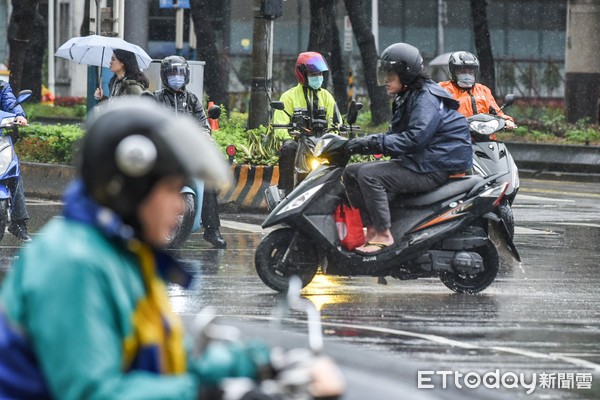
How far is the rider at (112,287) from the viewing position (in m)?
2.01

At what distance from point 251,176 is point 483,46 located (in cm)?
1455

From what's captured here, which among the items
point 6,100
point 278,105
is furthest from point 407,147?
point 6,100

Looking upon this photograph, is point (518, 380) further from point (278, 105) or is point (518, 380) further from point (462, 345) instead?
point (278, 105)

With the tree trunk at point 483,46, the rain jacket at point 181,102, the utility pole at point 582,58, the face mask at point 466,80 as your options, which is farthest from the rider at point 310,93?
the utility pole at point 582,58

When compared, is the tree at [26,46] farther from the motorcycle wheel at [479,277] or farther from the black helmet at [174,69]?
the motorcycle wheel at [479,277]

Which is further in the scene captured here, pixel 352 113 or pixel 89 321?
pixel 352 113

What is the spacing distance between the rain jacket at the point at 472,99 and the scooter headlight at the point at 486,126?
1.48 feet

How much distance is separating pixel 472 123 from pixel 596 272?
5.71 feet

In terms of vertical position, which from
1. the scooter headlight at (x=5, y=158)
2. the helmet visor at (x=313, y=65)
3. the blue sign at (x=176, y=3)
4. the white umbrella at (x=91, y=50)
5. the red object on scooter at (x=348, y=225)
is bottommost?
the red object on scooter at (x=348, y=225)

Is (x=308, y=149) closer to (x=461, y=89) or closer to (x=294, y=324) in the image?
(x=461, y=89)

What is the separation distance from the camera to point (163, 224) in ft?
7.18

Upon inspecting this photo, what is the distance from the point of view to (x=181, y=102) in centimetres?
1102

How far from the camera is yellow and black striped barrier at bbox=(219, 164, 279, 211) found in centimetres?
1509

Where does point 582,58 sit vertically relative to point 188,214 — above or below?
above
